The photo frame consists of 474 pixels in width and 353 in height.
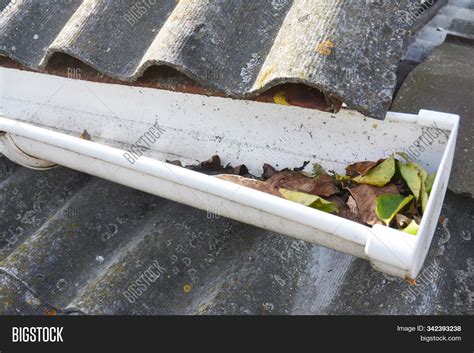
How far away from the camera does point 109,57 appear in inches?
83.5

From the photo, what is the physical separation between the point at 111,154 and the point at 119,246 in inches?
18.2

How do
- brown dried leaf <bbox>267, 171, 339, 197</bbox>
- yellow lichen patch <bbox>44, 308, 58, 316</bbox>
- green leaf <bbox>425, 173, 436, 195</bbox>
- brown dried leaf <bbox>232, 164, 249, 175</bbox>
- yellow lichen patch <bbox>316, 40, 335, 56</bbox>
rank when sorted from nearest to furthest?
1. yellow lichen patch <bbox>316, 40, 335, 56</bbox>
2. green leaf <bbox>425, 173, 436, 195</bbox>
3. brown dried leaf <bbox>267, 171, 339, 197</bbox>
4. yellow lichen patch <bbox>44, 308, 58, 316</bbox>
5. brown dried leaf <bbox>232, 164, 249, 175</bbox>

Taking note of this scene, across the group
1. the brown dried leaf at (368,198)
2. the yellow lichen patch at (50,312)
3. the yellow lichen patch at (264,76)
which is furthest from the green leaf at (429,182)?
the yellow lichen patch at (50,312)

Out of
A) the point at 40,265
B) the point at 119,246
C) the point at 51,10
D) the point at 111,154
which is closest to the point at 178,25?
the point at 111,154

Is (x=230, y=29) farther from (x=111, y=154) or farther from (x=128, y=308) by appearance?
(x=128, y=308)

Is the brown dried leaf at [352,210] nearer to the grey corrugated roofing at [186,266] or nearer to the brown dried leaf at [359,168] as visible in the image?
the brown dried leaf at [359,168]

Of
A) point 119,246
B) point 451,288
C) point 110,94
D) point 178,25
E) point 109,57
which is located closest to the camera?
point 451,288

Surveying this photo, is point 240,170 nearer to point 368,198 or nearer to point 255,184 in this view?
point 255,184

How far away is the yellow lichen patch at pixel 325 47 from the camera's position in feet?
5.65

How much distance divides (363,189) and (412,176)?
0.17m

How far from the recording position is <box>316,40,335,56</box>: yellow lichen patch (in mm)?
1722

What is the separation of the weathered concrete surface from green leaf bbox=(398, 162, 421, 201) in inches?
8.5

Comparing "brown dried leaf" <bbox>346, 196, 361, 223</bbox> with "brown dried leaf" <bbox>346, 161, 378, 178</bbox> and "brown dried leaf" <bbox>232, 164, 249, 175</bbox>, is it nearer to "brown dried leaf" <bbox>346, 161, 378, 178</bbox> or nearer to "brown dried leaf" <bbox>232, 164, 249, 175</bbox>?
"brown dried leaf" <bbox>346, 161, 378, 178</bbox>

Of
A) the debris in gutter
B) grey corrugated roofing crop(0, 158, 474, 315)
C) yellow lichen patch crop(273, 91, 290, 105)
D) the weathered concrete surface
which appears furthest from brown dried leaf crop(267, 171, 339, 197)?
the weathered concrete surface
